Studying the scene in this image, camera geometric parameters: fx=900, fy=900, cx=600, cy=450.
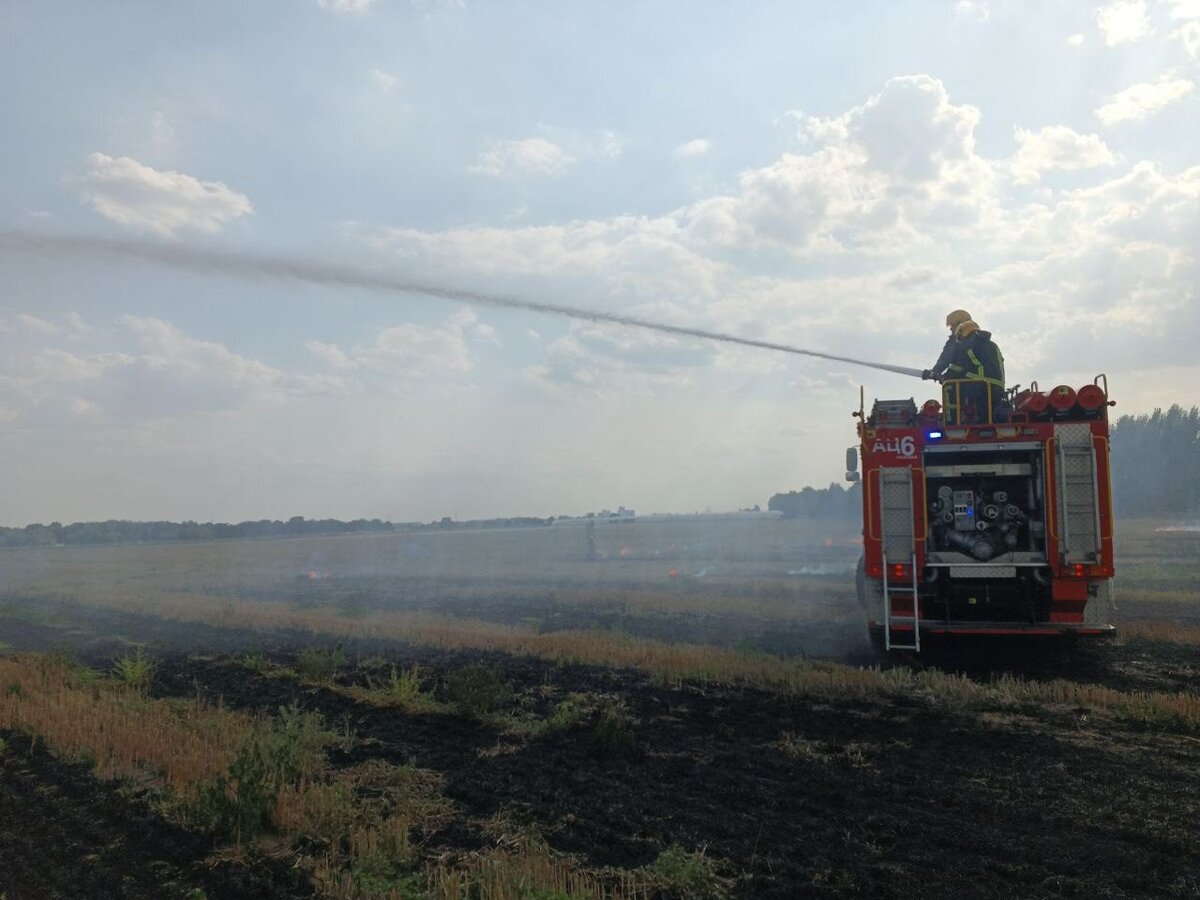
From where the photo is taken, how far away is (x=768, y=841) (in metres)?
5.61

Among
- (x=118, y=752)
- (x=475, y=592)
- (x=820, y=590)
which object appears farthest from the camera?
(x=475, y=592)

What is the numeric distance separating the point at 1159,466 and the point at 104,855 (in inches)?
3435

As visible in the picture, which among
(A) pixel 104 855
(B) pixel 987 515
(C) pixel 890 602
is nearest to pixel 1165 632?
(B) pixel 987 515

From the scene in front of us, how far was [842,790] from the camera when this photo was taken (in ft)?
21.9

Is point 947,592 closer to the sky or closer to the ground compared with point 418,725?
closer to the sky

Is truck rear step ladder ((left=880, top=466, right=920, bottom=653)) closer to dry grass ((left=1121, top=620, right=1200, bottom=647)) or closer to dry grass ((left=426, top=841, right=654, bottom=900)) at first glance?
dry grass ((left=1121, top=620, right=1200, bottom=647))

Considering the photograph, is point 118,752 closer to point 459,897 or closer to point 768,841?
point 459,897

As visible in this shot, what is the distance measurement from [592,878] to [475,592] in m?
27.0

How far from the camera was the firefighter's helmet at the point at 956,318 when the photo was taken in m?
12.7

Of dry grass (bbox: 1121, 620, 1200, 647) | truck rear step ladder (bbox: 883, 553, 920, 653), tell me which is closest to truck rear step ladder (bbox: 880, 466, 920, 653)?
truck rear step ladder (bbox: 883, 553, 920, 653)

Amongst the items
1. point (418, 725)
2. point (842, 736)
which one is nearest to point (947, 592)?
point (842, 736)

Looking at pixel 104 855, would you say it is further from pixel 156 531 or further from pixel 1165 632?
pixel 156 531

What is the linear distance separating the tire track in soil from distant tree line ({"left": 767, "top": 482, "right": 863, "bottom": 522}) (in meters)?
63.4

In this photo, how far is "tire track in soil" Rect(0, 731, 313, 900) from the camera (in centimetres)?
521
